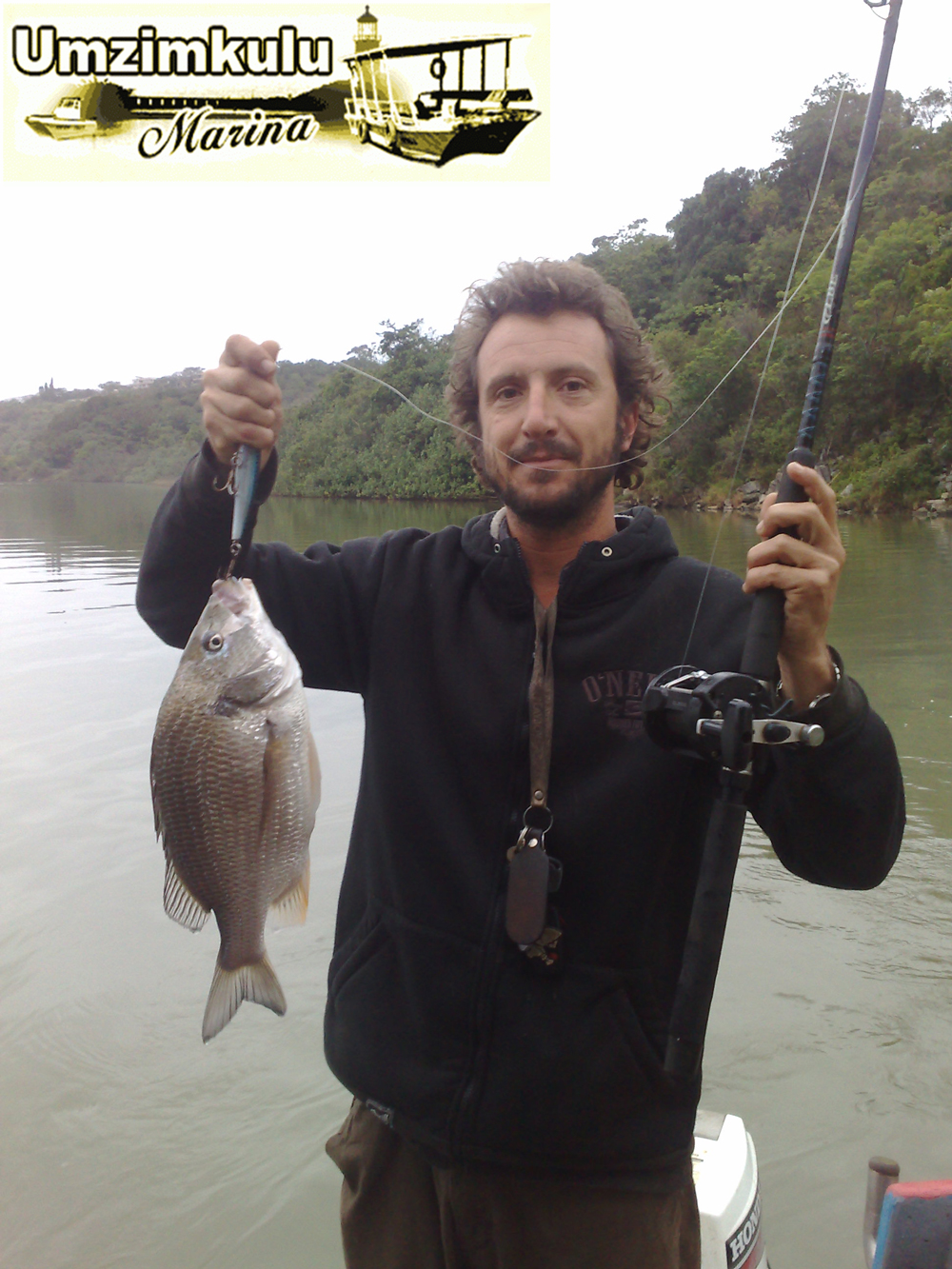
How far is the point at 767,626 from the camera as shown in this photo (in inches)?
64.2

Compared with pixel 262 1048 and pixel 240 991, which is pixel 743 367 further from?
pixel 240 991

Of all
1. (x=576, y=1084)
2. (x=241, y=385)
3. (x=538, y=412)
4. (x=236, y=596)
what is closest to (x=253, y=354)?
(x=241, y=385)

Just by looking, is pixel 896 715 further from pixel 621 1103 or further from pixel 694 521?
pixel 694 521

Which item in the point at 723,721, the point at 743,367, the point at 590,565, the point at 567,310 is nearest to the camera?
the point at 723,721

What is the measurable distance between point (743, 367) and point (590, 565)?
4.96 metres

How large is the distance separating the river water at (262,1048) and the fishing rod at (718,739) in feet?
6.13

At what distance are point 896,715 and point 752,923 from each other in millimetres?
4074

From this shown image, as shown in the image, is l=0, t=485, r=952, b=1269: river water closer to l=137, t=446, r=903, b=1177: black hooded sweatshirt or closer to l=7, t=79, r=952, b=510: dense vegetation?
l=137, t=446, r=903, b=1177: black hooded sweatshirt

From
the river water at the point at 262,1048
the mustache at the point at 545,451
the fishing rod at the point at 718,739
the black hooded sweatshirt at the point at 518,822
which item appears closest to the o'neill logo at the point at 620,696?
the black hooded sweatshirt at the point at 518,822

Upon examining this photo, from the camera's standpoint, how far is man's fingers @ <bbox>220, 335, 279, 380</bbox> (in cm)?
159

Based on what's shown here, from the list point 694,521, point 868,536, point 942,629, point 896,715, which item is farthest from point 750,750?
point 694,521

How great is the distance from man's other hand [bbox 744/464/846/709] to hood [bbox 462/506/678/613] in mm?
359

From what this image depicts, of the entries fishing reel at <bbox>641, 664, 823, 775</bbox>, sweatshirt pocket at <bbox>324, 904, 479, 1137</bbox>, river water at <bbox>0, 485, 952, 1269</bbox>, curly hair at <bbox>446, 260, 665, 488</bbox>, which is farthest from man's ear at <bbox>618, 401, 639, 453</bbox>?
river water at <bbox>0, 485, 952, 1269</bbox>

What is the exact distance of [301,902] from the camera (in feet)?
5.50
